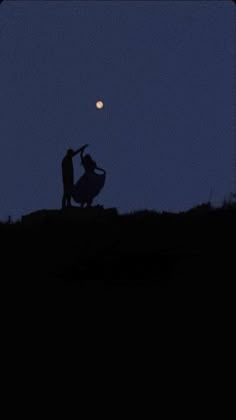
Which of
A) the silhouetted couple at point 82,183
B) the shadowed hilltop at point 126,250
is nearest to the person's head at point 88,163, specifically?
the silhouetted couple at point 82,183

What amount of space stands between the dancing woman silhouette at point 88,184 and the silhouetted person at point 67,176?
13 cm

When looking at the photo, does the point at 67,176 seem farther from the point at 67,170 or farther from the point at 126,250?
the point at 126,250

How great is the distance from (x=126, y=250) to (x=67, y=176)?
6316 millimetres

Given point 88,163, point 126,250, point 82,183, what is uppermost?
point 88,163

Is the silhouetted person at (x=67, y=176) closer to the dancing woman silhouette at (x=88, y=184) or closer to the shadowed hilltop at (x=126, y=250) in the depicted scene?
the dancing woman silhouette at (x=88, y=184)

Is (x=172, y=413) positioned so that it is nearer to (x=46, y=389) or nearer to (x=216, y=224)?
(x=46, y=389)

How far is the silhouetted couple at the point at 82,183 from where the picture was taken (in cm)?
2481

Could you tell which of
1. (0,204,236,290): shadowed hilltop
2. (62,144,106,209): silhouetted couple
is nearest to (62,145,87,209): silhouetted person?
(62,144,106,209): silhouetted couple

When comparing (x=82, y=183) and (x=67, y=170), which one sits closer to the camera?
(x=82, y=183)

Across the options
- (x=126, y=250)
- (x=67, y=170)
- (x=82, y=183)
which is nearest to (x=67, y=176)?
(x=67, y=170)

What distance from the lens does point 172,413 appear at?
15.2m

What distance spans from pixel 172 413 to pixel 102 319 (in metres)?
2.91

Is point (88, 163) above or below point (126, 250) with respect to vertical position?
above

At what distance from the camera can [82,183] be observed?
24.7 m
